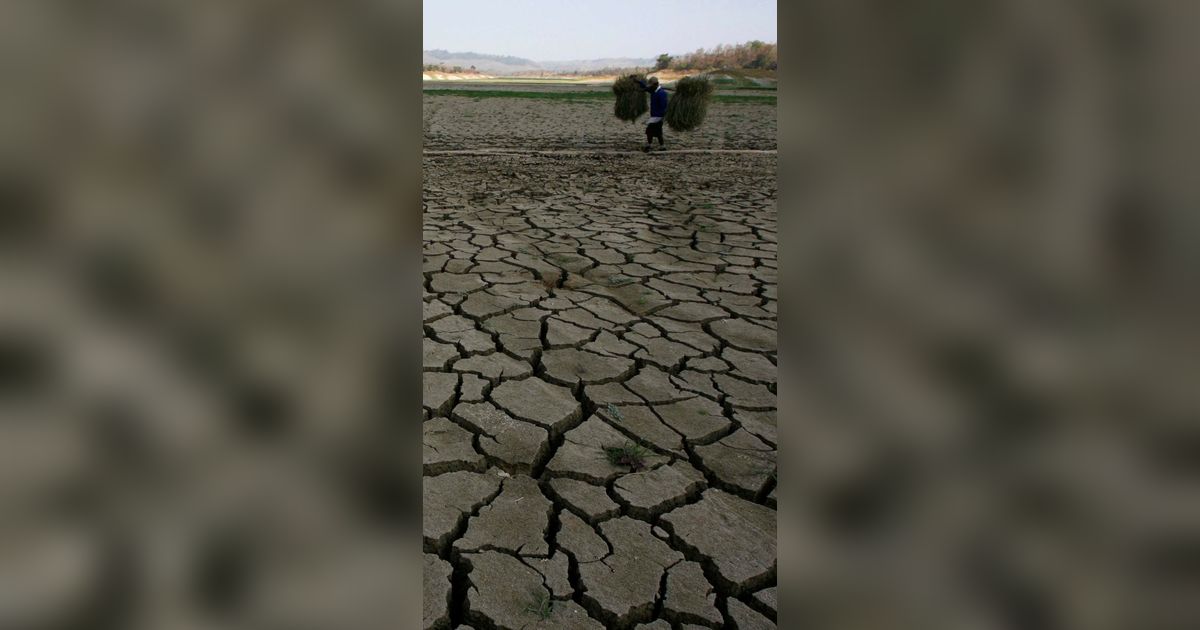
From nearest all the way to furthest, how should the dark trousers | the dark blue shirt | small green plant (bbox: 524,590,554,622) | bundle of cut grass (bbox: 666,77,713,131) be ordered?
1. small green plant (bbox: 524,590,554,622)
2. the dark blue shirt
3. the dark trousers
4. bundle of cut grass (bbox: 666,77,713,131)

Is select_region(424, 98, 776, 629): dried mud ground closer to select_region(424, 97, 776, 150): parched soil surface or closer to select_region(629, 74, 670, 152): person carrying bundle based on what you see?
select_region(629, 74, 670, 152): person carrying bundle

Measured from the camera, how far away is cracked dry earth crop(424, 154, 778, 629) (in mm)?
1704

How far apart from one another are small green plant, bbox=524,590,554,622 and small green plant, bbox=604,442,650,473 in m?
0.58

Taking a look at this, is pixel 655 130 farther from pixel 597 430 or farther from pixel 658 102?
pixel 597 430

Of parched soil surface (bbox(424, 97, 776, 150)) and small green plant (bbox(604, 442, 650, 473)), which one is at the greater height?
parched soil surface (bbox(424, 97, 776, 150))

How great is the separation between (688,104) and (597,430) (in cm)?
968

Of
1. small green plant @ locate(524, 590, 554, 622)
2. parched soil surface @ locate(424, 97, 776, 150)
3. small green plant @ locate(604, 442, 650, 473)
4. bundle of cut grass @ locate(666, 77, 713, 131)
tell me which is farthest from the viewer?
parched soil surface @ locate(424, 97, 776, 150)

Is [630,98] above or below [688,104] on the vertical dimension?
above
